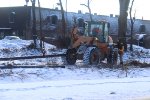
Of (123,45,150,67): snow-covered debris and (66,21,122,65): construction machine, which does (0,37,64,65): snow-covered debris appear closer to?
(66,21,122,65): construction machine

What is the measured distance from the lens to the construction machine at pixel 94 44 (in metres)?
27.9

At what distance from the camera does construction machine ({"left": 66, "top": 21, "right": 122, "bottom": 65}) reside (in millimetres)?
27891

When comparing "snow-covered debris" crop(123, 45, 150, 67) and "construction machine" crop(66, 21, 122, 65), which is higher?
"construction machine" crop(66, 21, 122, 65)

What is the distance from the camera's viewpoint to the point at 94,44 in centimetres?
2803

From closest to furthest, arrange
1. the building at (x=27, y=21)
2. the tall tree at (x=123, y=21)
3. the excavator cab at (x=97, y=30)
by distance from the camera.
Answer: the excavator cab at (x=97, y=30) < the tall tree at (x=123, y=21) < the building at (x=27, y=21)

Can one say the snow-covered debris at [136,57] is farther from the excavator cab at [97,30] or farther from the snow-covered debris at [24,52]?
the snow-covered debris at [24,52]

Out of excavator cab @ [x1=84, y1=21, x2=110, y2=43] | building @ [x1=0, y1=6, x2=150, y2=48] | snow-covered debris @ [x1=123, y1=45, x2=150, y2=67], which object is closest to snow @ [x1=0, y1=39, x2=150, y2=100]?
excavator cab @ [x1=84, y1=21, x2=110, y2=43]

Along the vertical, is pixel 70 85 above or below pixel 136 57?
above

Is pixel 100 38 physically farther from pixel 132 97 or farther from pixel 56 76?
pixel 132 97

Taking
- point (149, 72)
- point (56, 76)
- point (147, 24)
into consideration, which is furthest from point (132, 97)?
point (147, 24)

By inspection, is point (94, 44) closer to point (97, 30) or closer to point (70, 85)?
point (97, 30)

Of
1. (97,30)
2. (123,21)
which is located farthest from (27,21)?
(97,30)

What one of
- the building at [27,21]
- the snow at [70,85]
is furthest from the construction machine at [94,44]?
the building at [27,21]

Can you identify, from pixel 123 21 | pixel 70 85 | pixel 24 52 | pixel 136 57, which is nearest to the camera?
pixel 70 85
